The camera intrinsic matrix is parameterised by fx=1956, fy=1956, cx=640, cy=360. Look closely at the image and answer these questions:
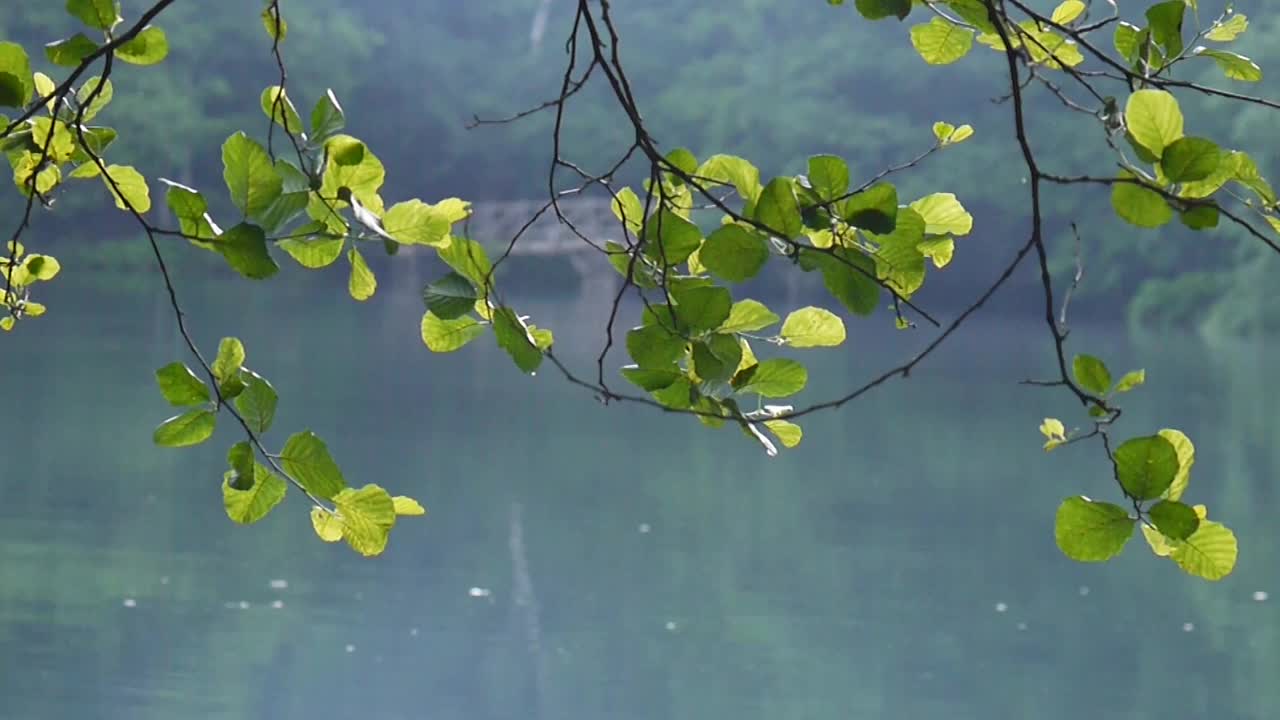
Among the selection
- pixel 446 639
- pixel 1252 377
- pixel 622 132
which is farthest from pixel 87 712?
pixel 622 132

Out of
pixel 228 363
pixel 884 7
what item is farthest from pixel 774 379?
pixel 228 363

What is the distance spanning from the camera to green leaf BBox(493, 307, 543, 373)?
4.03 feet

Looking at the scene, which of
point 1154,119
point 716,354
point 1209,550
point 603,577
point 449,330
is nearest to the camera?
point 1154,119

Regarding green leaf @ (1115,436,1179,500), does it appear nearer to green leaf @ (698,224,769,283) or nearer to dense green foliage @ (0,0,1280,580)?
dense green foliage @ (0,0,1280,580)

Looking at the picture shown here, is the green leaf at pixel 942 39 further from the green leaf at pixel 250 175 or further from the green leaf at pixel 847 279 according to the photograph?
the green leaf at pixel 250 175

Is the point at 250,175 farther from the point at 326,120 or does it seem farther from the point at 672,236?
the point at 672,236

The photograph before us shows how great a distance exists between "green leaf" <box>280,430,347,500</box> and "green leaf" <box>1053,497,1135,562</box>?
438mm

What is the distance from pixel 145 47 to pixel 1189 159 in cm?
71

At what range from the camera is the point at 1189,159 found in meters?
1.02

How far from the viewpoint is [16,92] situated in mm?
1239

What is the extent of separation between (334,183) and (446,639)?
5844 millimetres

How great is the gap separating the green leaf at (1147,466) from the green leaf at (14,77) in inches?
28.0

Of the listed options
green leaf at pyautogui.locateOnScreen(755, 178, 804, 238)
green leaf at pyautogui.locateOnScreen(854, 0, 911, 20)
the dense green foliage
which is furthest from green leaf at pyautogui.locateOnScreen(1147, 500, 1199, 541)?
green leaf at pyautogui.locateOnScreen(854, 0, 911, 20)

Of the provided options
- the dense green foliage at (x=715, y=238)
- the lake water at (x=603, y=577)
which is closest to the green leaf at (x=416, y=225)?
the dense green foliage at (x=715, y=238)
